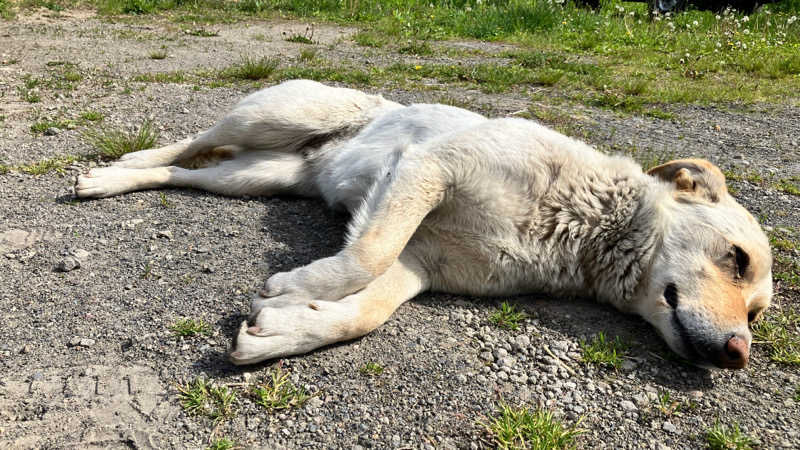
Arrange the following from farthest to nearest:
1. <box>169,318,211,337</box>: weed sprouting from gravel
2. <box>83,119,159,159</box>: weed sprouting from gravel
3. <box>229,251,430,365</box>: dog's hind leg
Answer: <box>83,119,159,159</box>: weed sprouting from gravel, <box>169,318,211,337</box>: weed sprouting from gravel, <box>229,251,430,365</box>: dog's hind leg

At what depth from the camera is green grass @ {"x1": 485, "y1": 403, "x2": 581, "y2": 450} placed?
246cm

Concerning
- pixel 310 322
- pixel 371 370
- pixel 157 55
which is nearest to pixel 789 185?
pixel 371 370

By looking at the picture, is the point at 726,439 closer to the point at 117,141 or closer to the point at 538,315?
the point at 538,315

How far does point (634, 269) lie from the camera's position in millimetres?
3465

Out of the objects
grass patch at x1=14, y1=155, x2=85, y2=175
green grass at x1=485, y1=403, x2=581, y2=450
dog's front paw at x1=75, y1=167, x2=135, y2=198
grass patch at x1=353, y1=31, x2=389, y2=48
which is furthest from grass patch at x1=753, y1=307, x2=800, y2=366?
grass patch at x1=353, y1=31, x2=389, y2=48

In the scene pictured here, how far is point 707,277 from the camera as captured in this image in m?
3.23

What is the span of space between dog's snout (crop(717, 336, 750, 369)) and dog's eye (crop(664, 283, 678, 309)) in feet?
1.16

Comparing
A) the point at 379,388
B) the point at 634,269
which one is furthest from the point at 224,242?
the point at 634,269

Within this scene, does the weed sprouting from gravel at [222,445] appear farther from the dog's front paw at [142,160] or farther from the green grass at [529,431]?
the dog's front paw at [142,160]

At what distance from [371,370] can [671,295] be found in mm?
1864

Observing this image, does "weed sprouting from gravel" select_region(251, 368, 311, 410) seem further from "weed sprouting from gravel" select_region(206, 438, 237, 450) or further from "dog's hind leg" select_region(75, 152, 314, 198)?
"dog's hind leg" select_region(75, 152, 314, 198)

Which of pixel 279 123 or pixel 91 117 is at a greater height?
pixel 279 123

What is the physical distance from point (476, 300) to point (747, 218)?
6.03ft

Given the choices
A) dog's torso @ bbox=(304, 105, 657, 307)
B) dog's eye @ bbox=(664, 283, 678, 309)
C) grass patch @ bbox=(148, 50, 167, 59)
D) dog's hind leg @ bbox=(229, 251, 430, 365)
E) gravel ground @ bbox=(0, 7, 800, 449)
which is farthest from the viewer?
grass patch @ bbox=(148, 50, 167, 59)
